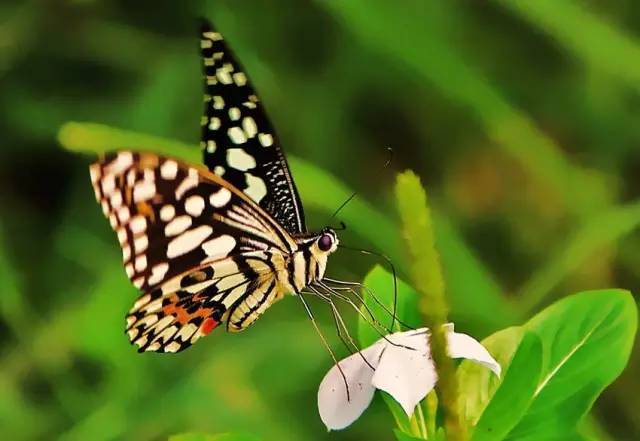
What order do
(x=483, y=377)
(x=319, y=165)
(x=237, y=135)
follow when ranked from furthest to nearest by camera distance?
(x=319, y=165), (x=237, y=135), (x=483, y=377)

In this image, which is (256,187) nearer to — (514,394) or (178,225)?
(178,225)

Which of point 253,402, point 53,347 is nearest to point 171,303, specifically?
point 253,402

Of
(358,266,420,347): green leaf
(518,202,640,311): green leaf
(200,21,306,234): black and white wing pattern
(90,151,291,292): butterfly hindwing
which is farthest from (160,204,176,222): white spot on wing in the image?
(518,202,640,311): green leaf

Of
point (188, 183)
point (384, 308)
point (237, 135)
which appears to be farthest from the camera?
point (237, 135)

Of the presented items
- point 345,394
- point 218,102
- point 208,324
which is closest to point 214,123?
point 218,102

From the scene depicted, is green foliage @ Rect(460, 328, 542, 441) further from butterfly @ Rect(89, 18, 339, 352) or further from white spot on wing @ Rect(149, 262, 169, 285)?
white spot on wing @ Rect(149, 262, 169, 285)

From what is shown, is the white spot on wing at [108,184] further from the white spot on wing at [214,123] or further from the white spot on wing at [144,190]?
the white spot on wing at [214,123]

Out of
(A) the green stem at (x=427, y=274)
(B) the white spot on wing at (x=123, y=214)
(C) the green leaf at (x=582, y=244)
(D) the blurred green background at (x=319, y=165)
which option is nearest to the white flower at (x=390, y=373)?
(A) the green stem at (x=427, y=274)
